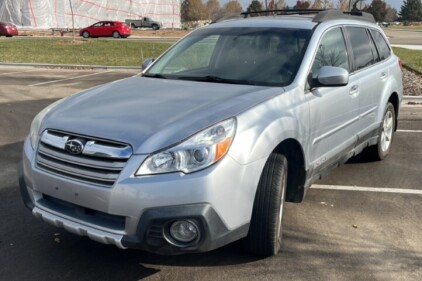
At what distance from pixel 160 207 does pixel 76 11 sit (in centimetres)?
6062

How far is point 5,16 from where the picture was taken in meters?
54.3

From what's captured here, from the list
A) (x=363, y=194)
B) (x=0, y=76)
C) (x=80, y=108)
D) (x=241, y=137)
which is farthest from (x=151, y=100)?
(x=0, y=76)

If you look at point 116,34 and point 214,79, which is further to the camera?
point 116,34

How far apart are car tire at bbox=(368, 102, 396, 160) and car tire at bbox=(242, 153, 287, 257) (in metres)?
2.72

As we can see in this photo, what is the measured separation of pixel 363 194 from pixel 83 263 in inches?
116

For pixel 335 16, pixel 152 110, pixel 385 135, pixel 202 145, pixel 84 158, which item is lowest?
pixel 385 135

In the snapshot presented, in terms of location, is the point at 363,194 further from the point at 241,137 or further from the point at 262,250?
the point at 241,137

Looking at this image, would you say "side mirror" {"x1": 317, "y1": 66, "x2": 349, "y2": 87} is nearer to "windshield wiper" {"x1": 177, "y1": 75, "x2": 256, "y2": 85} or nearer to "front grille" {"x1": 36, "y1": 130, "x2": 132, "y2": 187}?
"windshield wiper" {"x1": 177, "y1": 75, "x2": 256, "y2": 85}

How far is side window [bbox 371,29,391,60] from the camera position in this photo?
227 inches

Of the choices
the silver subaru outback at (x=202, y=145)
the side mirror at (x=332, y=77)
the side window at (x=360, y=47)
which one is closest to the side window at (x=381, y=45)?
the side window at (x=360, y=47)

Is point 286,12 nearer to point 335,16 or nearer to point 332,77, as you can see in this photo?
point 335,16

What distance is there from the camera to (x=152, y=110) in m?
3.38

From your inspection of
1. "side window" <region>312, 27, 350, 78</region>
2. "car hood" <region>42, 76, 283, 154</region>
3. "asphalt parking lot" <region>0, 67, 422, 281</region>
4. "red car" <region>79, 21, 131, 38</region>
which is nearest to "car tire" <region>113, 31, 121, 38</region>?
"red car" <region>79, 21, 131, 38</region>

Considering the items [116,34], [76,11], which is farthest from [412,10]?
[116,34]
